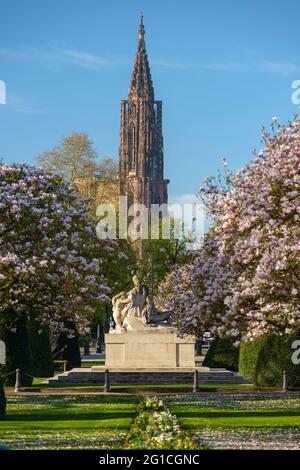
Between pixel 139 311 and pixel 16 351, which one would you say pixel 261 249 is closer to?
pixel 16 351

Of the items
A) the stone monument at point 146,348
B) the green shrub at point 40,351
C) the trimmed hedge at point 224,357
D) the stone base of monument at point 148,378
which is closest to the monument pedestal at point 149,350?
the stone monument at point 146,348

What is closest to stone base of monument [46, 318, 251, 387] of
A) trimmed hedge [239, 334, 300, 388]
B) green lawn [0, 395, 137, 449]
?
trimmed hedge [239, 334, 300, 388]

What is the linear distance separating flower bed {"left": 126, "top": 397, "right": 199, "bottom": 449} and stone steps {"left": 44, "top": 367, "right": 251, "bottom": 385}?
15.8 m

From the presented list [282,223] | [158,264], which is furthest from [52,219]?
[158,264]

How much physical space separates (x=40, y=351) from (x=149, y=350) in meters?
5.57

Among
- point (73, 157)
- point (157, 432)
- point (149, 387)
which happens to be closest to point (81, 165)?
point (73, 157)

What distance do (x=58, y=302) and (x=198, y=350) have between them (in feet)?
184

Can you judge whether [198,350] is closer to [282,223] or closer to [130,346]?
[130,346]

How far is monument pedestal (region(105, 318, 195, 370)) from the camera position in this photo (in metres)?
49.2

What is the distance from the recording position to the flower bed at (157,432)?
737 inches

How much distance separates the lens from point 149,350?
4941cm
